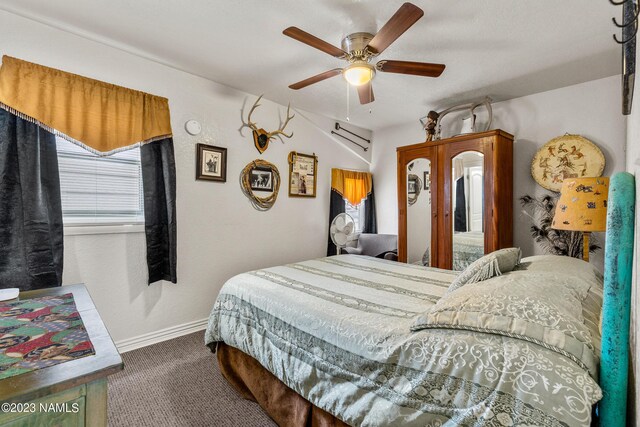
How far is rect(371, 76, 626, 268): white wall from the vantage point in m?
2.71

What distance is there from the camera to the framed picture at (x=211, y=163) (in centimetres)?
290

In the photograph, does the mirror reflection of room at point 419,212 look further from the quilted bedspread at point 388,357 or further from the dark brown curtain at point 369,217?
the quilted bedspread at point 388,357

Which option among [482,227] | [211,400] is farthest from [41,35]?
[482,227]

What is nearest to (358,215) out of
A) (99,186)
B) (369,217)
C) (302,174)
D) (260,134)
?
(369,217)

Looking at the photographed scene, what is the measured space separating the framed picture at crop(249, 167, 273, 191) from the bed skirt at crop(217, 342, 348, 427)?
1.81 m

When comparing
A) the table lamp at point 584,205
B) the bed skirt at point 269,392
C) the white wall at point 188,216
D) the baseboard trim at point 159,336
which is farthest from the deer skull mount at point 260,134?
the table lamp at point 584,205

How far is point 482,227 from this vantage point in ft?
9.83

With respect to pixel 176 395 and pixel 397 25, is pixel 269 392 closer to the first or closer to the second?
pixel 176 395

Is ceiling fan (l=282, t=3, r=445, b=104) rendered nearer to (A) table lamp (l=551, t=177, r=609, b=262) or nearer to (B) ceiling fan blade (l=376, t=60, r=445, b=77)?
(B) ceiling fan blade (l=376, t=60, r=445, b=77)

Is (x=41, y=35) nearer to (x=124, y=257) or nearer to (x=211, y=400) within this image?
(x=124, y=257)

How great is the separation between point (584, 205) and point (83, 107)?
3.54 meters

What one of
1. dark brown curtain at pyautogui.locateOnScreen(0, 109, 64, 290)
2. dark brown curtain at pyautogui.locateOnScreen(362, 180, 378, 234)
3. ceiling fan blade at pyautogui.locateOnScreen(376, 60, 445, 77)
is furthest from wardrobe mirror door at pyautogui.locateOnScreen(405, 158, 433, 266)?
dark brown curtain at pyautogui.locateOnScreen(0, 109, 64, 290)

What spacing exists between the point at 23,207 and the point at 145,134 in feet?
3.20

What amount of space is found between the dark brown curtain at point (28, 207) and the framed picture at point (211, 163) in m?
1.07
